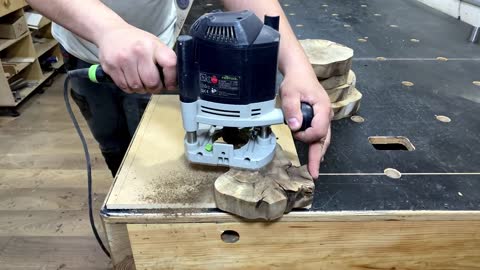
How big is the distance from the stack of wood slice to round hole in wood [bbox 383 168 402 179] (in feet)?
0.64

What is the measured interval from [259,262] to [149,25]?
61 centimetres

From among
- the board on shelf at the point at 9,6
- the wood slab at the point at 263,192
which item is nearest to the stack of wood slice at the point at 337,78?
the wood slab at the point at 263,192

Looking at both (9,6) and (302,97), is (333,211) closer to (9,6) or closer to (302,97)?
(302,97)

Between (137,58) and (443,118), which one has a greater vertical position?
(137,58)

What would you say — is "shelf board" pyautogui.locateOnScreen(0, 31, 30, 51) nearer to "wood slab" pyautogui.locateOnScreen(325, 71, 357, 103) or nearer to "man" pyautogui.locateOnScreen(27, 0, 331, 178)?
"man" pyautogui.locateOnScreen(27, 0, 331, 178)

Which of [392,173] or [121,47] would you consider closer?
[121,47]

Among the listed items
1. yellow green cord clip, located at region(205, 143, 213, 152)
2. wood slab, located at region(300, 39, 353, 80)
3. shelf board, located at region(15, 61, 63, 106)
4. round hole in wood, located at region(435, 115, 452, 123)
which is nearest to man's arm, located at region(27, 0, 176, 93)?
yellow green cord clip, located at region(205, 143, 213, 152)

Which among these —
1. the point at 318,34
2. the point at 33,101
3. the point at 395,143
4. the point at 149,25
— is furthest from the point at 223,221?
the point at 33,101

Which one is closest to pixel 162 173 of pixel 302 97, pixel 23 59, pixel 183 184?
pixel 183 184

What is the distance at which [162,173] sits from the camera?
63cm

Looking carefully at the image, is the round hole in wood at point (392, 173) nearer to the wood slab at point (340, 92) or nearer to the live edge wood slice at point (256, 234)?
the live edge wood slice at point (256, 234)

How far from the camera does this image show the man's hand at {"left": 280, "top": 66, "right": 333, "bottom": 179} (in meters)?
0.58

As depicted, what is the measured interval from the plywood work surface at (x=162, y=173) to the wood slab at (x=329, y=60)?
6.1 inches

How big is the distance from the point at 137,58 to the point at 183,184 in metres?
0.21
